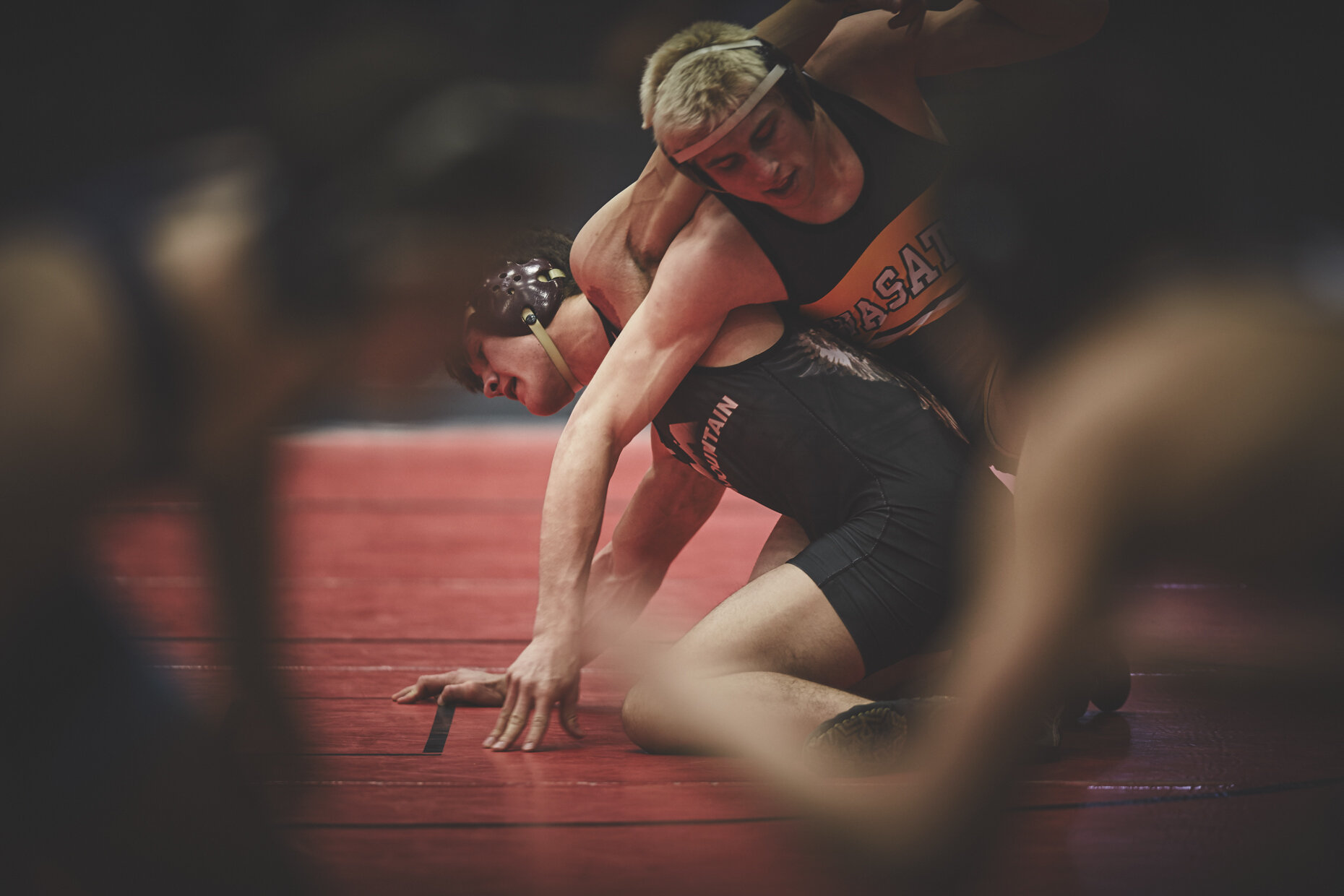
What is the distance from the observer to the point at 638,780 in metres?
1.54

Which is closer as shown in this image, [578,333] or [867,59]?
[867,59]

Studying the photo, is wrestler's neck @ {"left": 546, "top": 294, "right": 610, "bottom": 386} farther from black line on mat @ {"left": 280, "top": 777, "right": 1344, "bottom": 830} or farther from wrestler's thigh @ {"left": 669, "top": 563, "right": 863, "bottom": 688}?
black line on mat @ {"left": 280, "top": 777, "right": 1344, "bottom": 830}

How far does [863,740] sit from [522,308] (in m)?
0.97

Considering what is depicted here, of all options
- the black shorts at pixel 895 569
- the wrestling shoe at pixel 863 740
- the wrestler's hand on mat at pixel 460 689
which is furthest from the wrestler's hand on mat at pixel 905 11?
the wrestler's hand on mat at pixel 460 689

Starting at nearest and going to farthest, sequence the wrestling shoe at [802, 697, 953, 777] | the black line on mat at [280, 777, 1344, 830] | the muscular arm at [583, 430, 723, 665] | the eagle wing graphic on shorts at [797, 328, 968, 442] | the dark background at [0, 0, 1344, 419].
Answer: the dark background at [0, 0, 1344, 419] → the black line on mat at [280, 777, 1344, 830] → the wrestling shoe at [802, 697, 953, 777] → the eagle wing graphic on shorts at [797, 328, 968, 442] → the muscular arm at [583, 430, 723, 665]

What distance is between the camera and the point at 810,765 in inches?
57.6

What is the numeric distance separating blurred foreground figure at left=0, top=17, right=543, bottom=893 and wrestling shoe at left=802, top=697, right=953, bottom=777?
2.16ft

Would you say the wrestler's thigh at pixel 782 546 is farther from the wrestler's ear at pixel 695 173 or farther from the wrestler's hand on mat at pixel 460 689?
the wrestler's ear at pixel 695 173

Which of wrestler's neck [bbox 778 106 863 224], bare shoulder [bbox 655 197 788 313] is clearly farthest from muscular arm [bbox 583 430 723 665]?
wrestler's neck [bbox 778 106 863 224]

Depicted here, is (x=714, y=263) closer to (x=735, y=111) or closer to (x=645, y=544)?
(x=735, y=111)

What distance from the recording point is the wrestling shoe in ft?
4.75

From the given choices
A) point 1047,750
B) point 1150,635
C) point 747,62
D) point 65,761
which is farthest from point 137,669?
point 1150,635

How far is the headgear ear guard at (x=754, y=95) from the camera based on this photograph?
4.87 feet

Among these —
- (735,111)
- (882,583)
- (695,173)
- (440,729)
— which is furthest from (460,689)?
(735,111)
